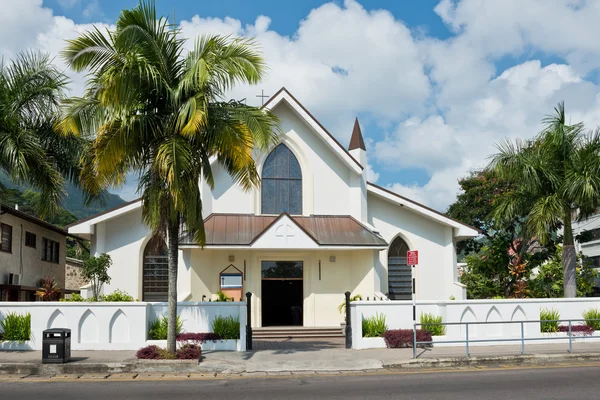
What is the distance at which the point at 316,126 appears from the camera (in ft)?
75.8

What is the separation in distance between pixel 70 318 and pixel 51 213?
2888 mm

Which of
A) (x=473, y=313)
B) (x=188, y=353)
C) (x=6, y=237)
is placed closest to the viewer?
(x=188, y=353)

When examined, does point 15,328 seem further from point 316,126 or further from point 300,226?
point 316,126

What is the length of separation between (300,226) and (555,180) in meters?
8.47

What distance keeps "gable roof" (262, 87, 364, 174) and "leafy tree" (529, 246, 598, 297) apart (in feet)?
32.6

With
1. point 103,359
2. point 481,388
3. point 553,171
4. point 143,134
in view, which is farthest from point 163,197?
point 553,171

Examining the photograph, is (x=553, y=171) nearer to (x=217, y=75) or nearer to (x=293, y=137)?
(x=293, y=137)

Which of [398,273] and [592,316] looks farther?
[398,273]

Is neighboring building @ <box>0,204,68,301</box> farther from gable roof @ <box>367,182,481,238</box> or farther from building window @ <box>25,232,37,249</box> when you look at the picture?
gable roof @ <box>367,182,481,238</box>

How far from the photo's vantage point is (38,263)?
28.9m

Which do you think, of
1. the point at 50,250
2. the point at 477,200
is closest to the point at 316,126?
the point at 50,250

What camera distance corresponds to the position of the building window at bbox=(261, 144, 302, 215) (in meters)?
23.3

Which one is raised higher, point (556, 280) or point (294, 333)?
point (556, 280)

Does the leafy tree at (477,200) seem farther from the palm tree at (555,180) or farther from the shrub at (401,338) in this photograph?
the shrub at (401,338)
